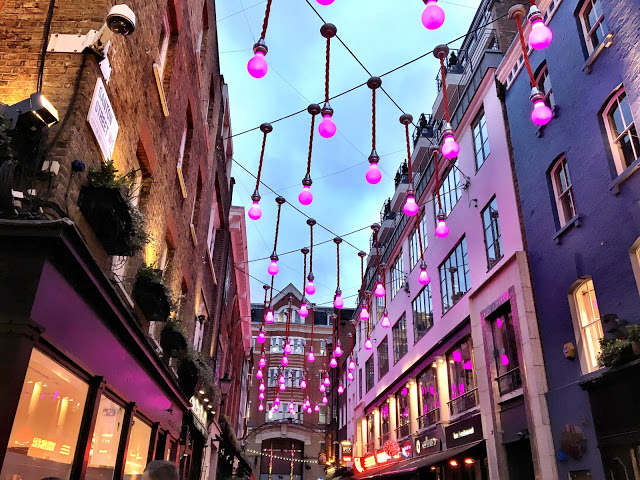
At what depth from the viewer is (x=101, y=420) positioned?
7.55 m

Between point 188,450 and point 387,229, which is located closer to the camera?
point 188,450

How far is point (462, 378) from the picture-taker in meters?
18.6

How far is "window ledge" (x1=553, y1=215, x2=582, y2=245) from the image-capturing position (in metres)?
11.8

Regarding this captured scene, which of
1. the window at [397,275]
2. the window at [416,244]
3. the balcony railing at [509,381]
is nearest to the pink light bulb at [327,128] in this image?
the balcony railing at [509,381]

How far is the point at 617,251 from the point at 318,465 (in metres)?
46.8

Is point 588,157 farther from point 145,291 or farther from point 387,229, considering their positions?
point 387,229

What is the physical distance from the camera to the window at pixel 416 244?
24431 mm

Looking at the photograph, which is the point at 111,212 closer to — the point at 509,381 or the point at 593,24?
the point at 593,24

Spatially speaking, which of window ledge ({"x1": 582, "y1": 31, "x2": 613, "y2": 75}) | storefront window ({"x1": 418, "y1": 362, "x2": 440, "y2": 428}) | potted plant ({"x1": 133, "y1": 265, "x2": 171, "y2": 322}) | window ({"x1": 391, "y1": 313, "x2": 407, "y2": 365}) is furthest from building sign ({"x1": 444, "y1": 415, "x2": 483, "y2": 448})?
potted plant ({"x1": 133, "y1": 265, "x2": 171, "y2": 322})

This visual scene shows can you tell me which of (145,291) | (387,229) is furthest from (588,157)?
(387,229)

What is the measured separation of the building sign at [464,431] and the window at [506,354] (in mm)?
1870

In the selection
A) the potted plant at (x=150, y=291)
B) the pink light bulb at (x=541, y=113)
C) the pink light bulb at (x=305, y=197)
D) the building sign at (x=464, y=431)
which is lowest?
the building sign at (x=464, y=431)

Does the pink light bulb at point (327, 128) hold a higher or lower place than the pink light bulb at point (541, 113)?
lower

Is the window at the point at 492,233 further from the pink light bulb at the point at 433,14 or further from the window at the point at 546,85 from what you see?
the pink light bulb at the point at 433,14
